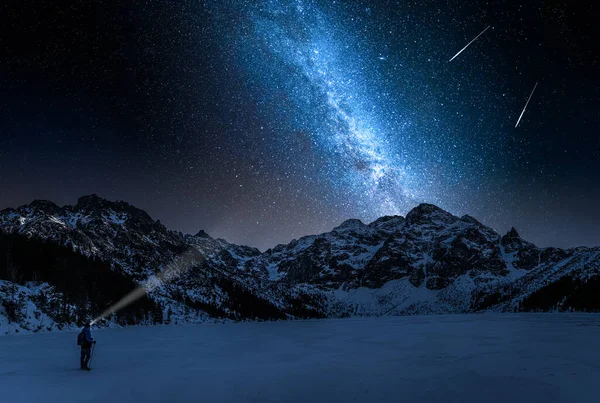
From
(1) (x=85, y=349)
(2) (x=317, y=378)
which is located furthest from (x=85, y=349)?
(2) (x=317, y=378)

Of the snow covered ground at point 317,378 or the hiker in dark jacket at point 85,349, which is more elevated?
the hiker in dark jacket at point 85,349

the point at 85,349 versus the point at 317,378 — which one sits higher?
the point at 85,349

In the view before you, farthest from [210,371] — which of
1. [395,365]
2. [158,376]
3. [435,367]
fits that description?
[435,367]

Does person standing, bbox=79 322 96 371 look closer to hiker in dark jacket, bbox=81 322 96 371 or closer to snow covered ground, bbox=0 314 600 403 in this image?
hiker in dark jacket, bbox=81 322 96 371

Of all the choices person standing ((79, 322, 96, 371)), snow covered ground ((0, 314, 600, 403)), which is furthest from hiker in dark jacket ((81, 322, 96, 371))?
snow covered ground ((0, 314, 600, 403))

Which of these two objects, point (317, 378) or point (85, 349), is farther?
point (85, 349)

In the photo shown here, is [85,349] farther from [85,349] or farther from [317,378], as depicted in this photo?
[317,378]

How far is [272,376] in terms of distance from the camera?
20312 millimetres

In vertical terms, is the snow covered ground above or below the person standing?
below

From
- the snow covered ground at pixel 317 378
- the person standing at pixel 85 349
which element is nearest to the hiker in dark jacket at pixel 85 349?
the person standing at pixel 85 349

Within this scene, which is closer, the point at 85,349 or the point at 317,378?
the point at 317,378

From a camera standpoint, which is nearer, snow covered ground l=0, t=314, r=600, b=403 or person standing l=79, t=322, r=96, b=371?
snow covered ground l=0, t=314, r=600, b=403

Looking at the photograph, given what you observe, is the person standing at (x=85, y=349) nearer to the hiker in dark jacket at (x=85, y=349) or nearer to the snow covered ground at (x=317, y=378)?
the hiker in dark jacket at (x=85, y=349)

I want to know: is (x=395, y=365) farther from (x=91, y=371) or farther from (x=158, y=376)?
(x=91, y=371)
